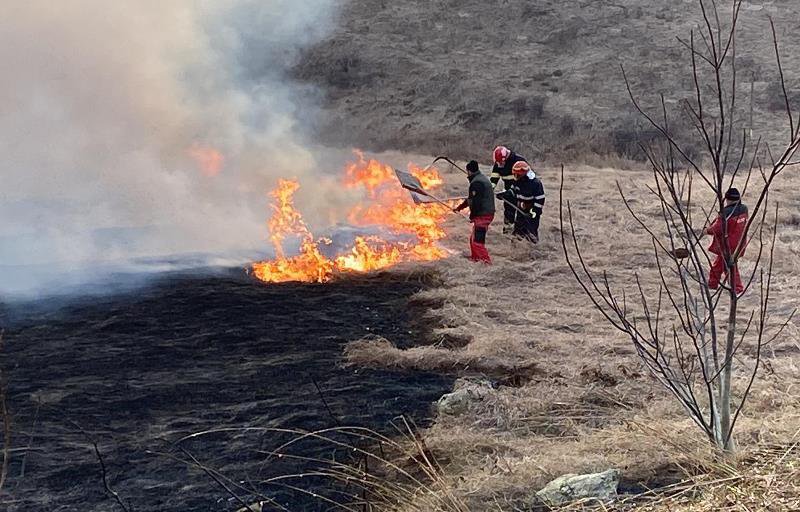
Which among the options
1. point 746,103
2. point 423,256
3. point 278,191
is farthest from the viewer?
point 746,103

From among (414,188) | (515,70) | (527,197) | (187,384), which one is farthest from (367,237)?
(515,70)

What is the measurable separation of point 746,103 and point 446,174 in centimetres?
1023

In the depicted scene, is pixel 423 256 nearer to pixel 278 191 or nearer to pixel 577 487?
pixel 278 191

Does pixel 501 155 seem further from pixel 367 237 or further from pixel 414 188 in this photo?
pixel 367 237

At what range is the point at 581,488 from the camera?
431 cm

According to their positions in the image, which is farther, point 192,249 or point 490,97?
point 490,97

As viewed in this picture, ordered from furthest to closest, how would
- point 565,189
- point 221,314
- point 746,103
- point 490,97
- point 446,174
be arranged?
point 490,97, point 746,103, point 446,174, point 565,189, point 221,314

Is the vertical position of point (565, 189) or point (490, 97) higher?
point (490, 97)

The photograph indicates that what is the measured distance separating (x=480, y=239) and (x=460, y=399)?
212 inches

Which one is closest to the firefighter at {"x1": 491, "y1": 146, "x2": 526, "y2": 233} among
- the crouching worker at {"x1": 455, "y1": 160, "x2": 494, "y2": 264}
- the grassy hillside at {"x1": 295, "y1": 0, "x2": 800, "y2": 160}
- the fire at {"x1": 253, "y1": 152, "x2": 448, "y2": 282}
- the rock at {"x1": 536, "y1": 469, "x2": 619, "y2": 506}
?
the fire at {"x1": 253, "y1": 152, "x2": 448, "y2": 282}

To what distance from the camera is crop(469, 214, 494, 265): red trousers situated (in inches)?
452

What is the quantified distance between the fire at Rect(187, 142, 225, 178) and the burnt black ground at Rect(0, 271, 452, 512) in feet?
14.5

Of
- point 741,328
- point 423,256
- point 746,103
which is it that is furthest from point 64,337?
→ point 746,103

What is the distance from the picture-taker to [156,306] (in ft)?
31.2
